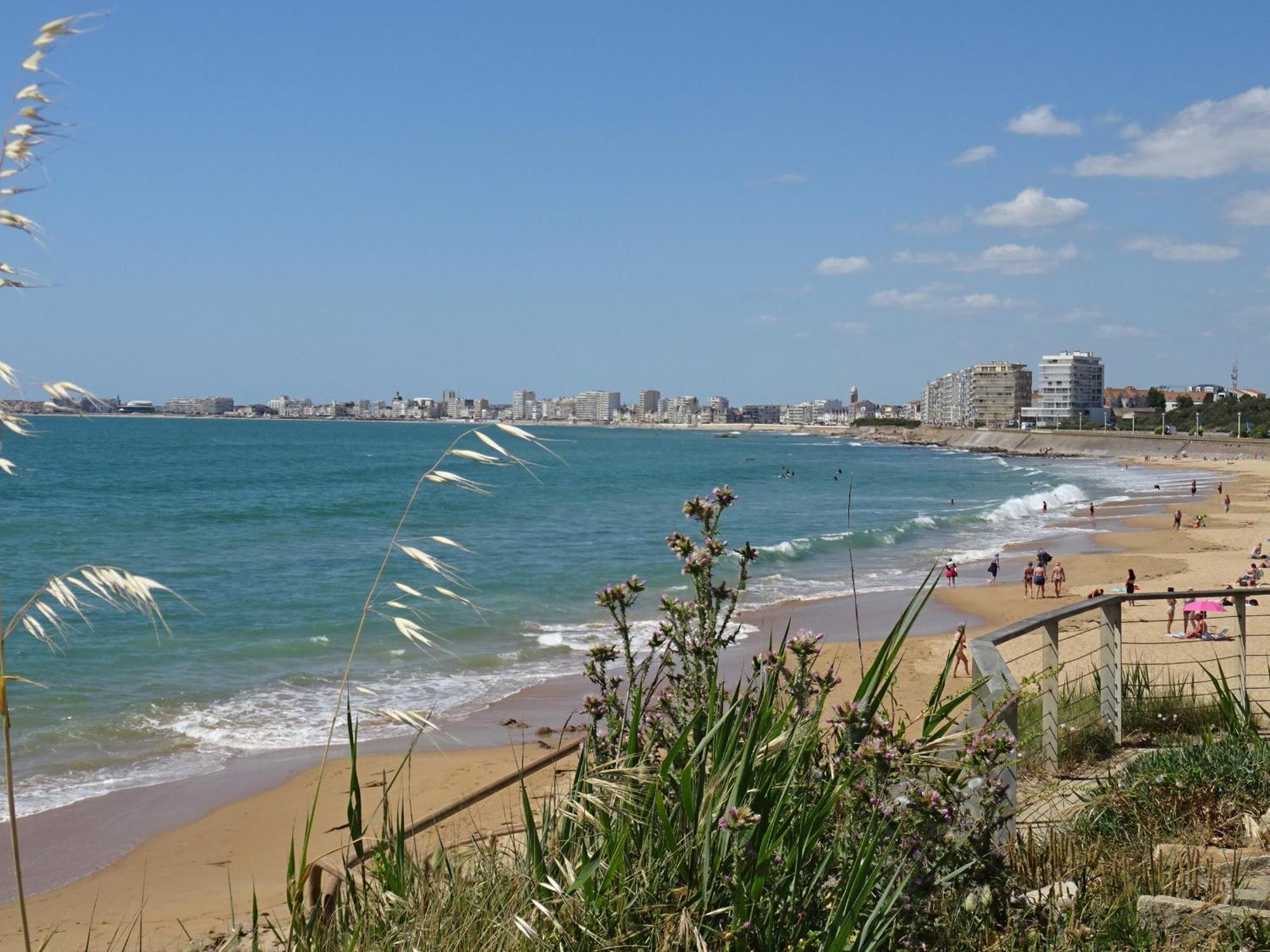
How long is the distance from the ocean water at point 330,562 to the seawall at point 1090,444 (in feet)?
62.0

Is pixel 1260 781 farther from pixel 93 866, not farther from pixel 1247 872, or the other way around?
pixel 93 866

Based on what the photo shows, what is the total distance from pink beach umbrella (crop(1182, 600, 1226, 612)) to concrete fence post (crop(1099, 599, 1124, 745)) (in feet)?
43.9

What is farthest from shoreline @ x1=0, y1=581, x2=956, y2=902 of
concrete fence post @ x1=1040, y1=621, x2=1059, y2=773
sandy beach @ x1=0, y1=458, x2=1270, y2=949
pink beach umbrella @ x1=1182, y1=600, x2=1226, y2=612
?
pink beach umbrella @ x1=1182, y1=600, x2=1226, y2=612

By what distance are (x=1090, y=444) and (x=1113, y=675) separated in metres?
120

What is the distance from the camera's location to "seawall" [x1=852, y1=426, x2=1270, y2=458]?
312 ft

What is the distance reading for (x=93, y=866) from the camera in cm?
924

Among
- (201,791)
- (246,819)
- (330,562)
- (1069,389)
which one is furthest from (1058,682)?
(1069,389)

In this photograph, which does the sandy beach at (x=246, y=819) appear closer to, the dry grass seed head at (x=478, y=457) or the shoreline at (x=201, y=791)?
the shoreline at (x=201, y=791)

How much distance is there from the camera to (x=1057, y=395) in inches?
6708

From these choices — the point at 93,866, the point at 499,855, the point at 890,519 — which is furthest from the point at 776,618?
the point at 890,519

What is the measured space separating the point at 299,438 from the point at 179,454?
4681cm

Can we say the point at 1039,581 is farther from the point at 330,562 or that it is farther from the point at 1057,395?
the point at 1057,395

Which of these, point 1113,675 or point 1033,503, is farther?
point 1033,503

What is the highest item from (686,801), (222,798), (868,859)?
(686,801)
